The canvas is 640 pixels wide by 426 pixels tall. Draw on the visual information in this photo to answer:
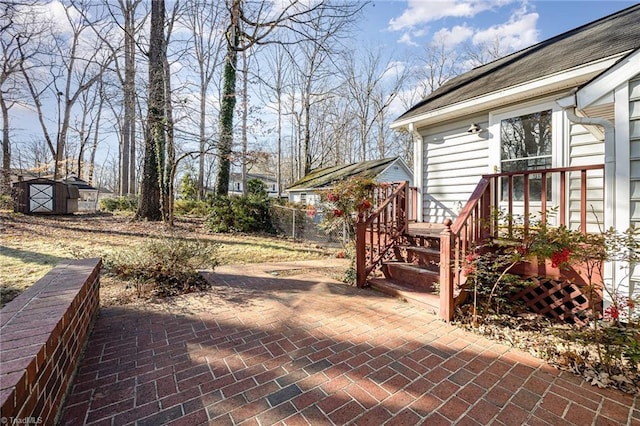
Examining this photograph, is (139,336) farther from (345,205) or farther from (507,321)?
(507,321)

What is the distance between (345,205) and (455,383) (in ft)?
11.9

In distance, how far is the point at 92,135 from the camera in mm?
24172

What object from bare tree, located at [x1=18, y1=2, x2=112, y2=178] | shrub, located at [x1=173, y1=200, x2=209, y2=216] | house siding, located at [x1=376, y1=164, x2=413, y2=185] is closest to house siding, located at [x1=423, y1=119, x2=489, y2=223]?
house siding, located at [x1=376, y1=164, x2=413, y2=185]

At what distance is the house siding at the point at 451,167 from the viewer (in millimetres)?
5648

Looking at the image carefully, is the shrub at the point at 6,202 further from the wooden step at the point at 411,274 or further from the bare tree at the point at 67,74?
the wooden step at the point at 411,274

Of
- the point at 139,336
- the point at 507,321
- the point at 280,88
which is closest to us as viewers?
the point at 139,336

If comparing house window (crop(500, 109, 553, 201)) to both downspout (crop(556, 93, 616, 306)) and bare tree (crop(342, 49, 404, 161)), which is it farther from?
bare tree (crop(342, 49, 404, 161))

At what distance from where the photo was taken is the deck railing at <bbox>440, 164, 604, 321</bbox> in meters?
3.43

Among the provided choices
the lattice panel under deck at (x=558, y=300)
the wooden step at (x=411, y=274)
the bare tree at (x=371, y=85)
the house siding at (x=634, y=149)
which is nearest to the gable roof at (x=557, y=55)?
the house siding at (x=634, y=149)

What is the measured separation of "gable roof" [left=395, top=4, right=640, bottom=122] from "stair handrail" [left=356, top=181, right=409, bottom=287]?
94.2 inches

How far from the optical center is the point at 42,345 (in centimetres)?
164

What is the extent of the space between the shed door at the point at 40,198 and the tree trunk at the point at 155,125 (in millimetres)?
4963

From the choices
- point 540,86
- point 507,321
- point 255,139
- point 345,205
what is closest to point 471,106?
point 540,86

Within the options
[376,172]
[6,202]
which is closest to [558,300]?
[376,172]
